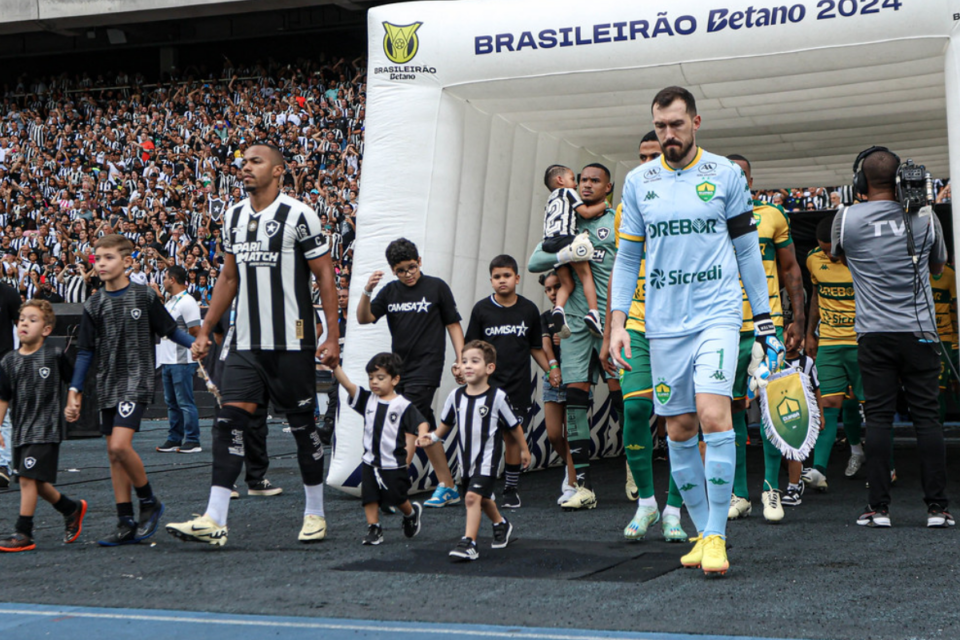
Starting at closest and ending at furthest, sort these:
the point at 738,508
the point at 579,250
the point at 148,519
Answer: the point at 148,519 < the point at 738,508 < the point at 579,250

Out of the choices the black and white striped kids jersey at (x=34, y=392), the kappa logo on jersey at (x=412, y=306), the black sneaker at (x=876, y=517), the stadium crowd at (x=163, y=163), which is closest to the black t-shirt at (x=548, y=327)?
the kappa logo on jersey at (x=412, y=306)

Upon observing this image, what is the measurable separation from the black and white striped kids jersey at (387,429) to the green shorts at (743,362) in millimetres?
1555

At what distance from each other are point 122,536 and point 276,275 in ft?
4.89

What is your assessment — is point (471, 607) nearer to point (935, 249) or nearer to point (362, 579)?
point (362, 579)

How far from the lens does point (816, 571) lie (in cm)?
436

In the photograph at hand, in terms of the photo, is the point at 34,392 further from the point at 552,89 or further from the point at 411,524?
the point at 552,89

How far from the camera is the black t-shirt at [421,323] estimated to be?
6.69 metres

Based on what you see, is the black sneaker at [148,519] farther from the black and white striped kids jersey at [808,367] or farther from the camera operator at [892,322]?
the black and white striped kids jersey at [808,367]

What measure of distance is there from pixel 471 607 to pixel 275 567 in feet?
4.04

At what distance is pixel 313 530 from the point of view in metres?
5.46

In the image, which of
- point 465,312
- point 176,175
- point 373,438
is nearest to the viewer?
point 373,438

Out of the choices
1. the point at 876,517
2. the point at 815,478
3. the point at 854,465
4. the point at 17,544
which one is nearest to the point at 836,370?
the point at 815,478

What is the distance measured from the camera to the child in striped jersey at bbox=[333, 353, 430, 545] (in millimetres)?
5445

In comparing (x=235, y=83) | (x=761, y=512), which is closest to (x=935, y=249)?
(x=761, y=512)
